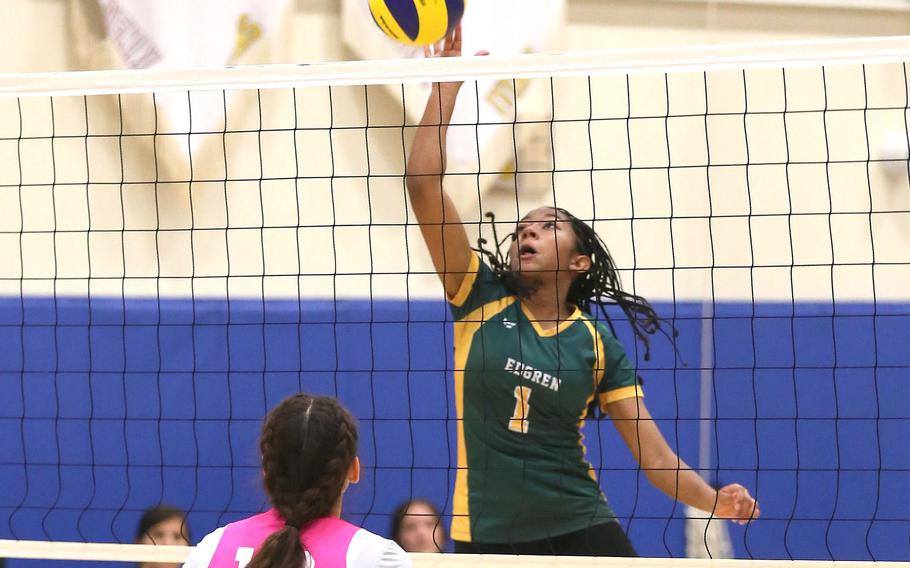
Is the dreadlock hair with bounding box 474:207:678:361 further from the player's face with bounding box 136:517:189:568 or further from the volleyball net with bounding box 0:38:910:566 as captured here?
the player's face with bounding box 136:517:189:568

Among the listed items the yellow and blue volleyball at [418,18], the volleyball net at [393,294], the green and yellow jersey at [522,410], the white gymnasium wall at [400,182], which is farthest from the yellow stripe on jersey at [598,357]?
the white gymnasium wall at [400,182]

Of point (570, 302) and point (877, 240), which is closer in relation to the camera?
point (570, 302)

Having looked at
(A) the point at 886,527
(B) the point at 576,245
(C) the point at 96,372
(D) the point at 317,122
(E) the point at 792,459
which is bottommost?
(A) the point at 886,527

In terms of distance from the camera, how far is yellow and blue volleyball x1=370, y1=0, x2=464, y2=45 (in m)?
2.81

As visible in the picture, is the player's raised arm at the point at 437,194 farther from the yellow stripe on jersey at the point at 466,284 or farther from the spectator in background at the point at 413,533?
the spectator in background at the point at 413,533

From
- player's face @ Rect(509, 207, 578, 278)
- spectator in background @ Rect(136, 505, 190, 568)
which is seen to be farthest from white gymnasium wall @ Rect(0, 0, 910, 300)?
player's face @ Rect(509, 207, 578, 278)

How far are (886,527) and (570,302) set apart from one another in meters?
2.35

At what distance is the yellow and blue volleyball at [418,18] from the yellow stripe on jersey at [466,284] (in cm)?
59

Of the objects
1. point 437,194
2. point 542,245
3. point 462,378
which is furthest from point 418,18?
point 462,378

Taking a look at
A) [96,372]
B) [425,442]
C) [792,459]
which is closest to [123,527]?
[96,372]

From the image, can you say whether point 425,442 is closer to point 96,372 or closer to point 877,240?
point 96,372

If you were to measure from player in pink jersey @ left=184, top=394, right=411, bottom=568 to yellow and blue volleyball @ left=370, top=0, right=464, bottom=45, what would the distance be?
4.44ft

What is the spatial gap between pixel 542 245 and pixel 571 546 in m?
0.77

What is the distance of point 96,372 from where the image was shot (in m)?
4.37
